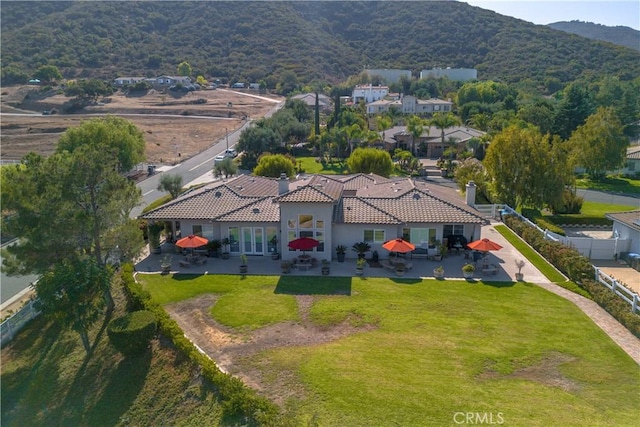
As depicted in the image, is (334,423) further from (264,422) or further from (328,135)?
(328,135)

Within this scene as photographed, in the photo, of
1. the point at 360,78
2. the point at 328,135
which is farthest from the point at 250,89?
the point at 328,135

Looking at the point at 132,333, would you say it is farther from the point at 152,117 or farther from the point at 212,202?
the point at 152,117

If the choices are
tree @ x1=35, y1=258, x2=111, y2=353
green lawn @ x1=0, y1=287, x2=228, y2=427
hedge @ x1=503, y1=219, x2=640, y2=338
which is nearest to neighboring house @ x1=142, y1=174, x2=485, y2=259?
hedge @ x1=503, y1=219, x2=640, y2=338

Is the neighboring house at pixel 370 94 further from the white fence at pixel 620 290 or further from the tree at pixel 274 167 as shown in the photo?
the white fence at pixel 620 290

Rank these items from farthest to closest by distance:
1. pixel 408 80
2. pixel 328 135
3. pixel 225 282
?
pixel 408 80
pixel 328 135
pixel 225 282

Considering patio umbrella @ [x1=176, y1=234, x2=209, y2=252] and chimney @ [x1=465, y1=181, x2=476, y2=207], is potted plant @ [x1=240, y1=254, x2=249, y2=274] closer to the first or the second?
patio umbrella @ [x1=176, y1=234, x2=209, y2=252]

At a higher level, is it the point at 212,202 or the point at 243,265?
the point at 212,202

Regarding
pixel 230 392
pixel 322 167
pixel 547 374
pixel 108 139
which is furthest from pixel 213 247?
pixel 322 167
